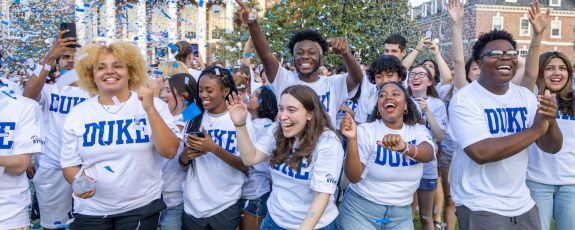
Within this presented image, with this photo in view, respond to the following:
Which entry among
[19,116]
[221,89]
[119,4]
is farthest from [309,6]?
[19,116]

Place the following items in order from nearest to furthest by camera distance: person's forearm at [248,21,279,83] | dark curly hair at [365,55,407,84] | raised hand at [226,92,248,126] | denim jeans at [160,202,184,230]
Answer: raised hand at [226,92,248,126] → denim jeans at [160,202,184,230] → person's forearm at [248,21,279,83] → dark curly hair at [365,55,407,84]

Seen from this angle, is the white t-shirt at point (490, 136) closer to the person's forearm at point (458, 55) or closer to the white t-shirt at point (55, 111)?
the person's forearm at point (458, 55)

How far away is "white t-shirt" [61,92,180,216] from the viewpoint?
337cm

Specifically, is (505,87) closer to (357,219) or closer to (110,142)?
(357,219)

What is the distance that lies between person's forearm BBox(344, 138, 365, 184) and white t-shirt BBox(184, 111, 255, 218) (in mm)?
795

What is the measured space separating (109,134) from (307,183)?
1254mm

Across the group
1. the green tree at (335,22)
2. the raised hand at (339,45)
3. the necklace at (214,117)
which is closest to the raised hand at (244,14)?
the raised hand at (339,45)

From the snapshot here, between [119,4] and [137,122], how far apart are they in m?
4.85

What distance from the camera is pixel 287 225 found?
11.2ft

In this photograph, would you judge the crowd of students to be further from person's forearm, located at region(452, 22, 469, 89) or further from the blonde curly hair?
person's forearm, located at region(452, 22, 469, 89)

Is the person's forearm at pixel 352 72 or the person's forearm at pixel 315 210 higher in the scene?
the person's forearm at pixel 352 72

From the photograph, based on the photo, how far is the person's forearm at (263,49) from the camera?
15.0 ft

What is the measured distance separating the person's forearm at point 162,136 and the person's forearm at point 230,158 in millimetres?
376

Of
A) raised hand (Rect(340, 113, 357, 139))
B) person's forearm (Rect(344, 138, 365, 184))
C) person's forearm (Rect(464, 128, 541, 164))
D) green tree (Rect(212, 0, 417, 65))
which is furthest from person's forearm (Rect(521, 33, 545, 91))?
green tree (Rect(212, 0, 417, 65))
